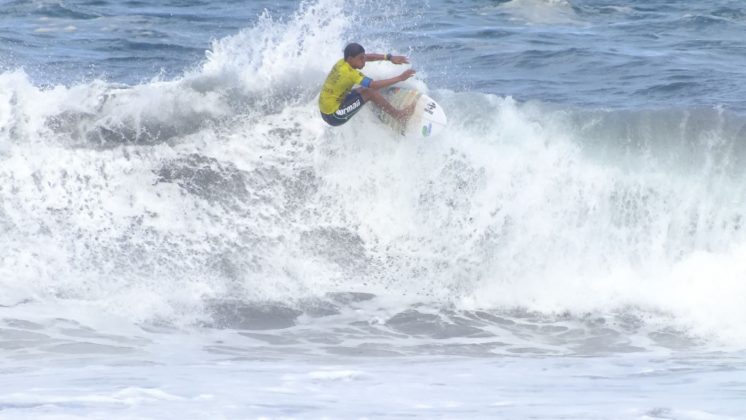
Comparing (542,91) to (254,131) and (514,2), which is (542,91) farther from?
(514,2)

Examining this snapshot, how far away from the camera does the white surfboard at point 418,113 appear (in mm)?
11391

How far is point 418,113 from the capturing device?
11.4 meters

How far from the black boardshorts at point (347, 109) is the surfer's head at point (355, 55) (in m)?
0.33

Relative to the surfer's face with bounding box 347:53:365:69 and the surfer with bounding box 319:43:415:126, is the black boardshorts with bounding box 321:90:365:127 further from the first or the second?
the surfer's face with bounding box 347:53:365:69

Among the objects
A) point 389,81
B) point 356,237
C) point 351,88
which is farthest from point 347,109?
point 356,237

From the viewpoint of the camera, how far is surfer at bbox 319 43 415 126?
35.6ft

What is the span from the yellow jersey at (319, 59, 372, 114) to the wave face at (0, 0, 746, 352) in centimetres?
81

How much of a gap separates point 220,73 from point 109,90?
1349mm

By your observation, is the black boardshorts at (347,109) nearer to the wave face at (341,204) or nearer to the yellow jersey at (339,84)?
the yellow jersey at (339,84)

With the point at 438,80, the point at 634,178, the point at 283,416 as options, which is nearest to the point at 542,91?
the point at 438,80

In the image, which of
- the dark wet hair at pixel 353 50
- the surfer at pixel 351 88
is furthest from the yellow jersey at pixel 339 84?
the dark wet hair at pixel 353 50

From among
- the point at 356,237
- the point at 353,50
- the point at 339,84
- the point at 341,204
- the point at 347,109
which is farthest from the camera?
the point at 341,204

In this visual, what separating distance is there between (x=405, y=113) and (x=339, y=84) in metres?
0.86

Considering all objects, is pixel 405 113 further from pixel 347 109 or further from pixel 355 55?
pixel 355 55
